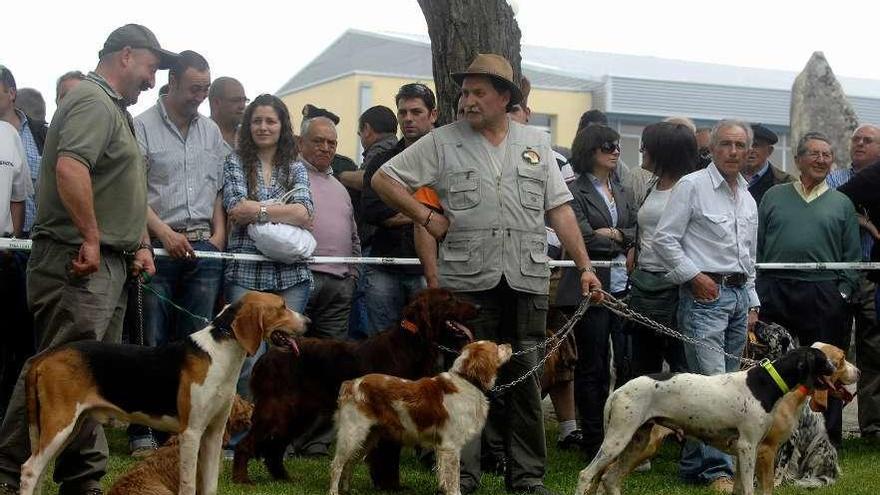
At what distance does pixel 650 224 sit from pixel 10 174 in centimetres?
421

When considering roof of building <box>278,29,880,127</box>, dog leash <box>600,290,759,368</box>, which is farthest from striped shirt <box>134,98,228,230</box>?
roof of building <box>278,29,880,127</box>

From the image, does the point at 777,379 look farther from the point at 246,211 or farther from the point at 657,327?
the point at 246,211

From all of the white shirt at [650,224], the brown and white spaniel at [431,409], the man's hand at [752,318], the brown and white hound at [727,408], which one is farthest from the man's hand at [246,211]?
the man's hand at [752,318]

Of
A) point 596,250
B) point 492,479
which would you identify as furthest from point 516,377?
point 596,250

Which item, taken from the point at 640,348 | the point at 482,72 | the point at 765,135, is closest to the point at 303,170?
the point at 482,72

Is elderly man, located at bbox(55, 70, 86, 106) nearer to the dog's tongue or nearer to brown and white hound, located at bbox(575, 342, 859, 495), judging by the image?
the dog's tongue

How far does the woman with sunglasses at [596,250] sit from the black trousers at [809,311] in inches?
44.3

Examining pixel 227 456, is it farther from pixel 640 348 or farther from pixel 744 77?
pixel 744 77

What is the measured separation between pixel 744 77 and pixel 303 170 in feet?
114

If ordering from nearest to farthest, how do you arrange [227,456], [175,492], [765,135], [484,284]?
1. [175,492]
2. [484,284]
3. [227,456]
4. [765,135]

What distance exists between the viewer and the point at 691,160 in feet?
27.5

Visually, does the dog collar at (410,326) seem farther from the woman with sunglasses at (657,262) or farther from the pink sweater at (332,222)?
Result: the woman with sunglasses at (657,262)

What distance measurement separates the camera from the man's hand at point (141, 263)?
6555 mm

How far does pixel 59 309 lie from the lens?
623cm
